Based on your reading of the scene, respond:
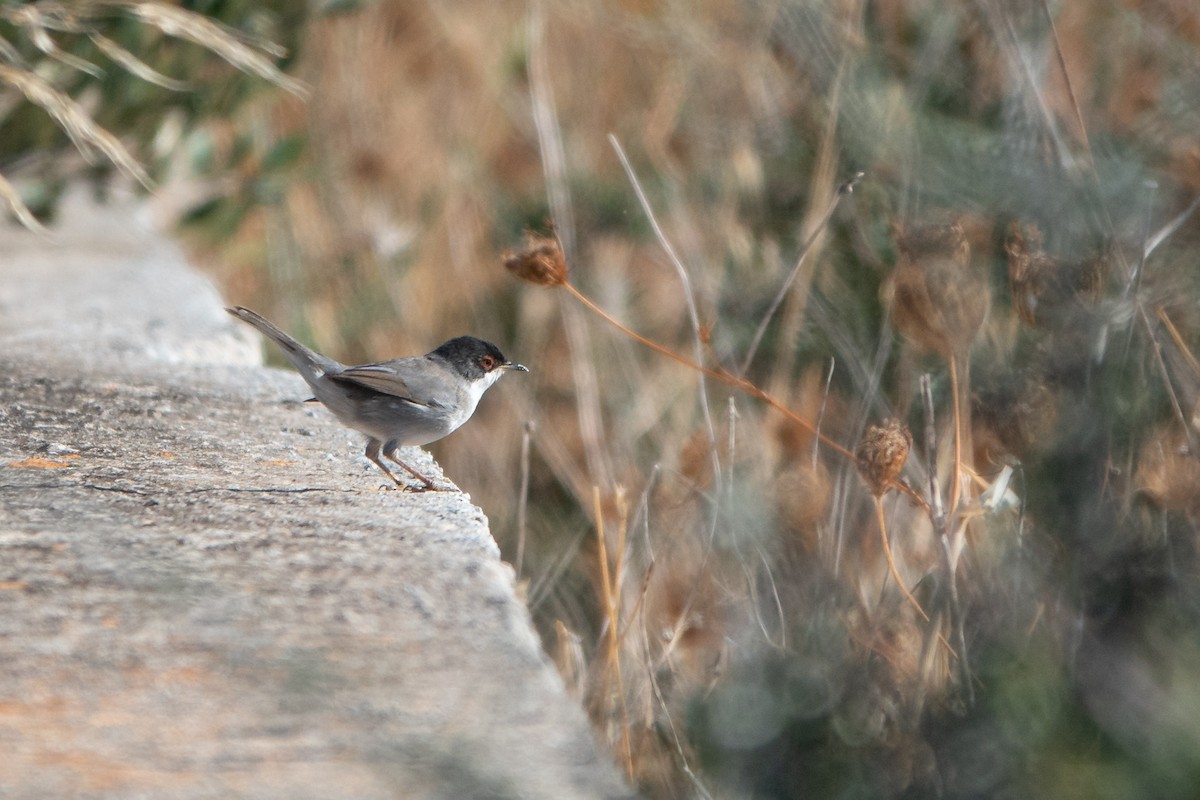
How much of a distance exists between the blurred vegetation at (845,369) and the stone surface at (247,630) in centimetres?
30

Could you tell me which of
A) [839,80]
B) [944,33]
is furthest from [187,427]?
[944,33]

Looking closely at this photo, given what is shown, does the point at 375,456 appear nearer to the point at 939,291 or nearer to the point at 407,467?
the point at 407,467

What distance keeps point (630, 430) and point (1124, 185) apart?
2883mm

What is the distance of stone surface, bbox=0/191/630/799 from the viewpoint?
63.2 inches

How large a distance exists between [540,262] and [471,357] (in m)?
1.18

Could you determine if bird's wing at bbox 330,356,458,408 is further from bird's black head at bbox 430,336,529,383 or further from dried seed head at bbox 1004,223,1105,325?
dried seed head at bbox 1004,223,1105,325

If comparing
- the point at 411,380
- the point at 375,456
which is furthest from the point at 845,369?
the point at 375,456

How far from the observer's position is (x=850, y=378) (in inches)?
144

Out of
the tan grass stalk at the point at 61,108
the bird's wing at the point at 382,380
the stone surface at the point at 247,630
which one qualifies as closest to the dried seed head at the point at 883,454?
the stone surface at the point at 247,630

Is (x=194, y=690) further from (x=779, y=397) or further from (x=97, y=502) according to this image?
(x=779, y=397)

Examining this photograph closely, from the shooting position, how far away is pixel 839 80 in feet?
11.5

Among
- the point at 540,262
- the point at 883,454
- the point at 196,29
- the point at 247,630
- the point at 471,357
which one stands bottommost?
the point at 471,357

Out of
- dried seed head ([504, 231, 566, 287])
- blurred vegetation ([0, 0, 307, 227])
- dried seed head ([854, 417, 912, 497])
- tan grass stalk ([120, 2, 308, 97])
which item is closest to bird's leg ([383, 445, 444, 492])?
dried seed head ([504, 231, 566, 287])

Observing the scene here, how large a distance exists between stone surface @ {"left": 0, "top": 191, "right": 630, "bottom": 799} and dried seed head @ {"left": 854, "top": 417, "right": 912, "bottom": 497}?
0.60m
